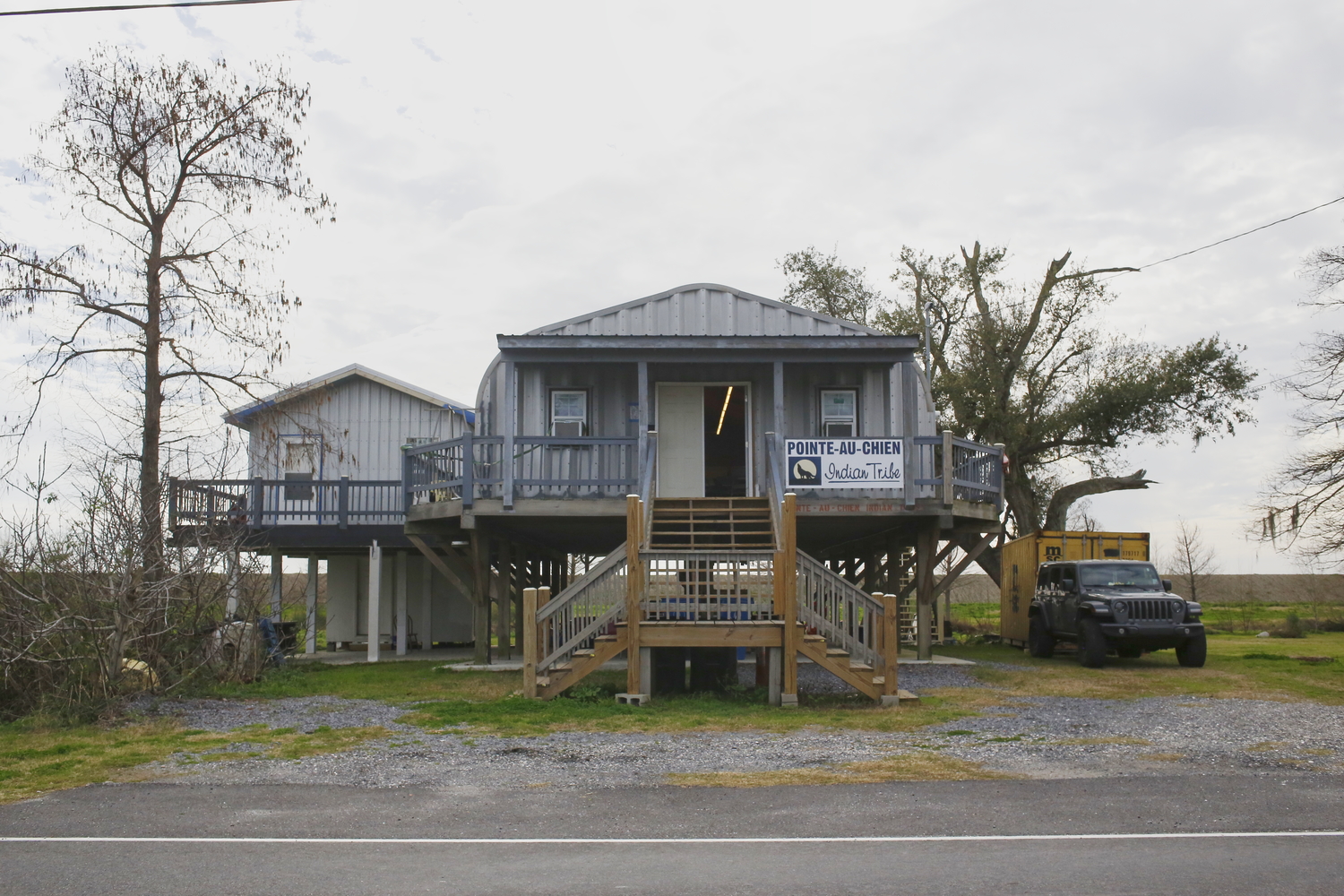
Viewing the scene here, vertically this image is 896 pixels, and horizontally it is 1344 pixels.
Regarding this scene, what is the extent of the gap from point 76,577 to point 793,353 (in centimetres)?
1025

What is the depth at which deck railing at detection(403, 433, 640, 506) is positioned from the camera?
57.8 feet

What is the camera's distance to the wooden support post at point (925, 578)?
18758 millimetres

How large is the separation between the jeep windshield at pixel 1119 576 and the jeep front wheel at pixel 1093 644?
1043 mm

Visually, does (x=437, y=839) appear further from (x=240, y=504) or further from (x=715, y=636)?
(x=240, y=504)

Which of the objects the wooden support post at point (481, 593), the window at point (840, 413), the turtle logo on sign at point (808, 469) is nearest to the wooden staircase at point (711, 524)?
the turtle logo on sign at point (808, 469)

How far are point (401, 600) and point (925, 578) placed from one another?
12.1 m

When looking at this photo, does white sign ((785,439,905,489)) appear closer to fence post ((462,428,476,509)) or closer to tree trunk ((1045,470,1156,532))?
fence post ((462,428,476,509))

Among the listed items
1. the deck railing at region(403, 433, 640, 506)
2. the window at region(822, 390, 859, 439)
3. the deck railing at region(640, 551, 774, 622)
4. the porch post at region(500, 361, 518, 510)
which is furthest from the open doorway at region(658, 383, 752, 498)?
the deck railing at region(640, 551, 774, 622)

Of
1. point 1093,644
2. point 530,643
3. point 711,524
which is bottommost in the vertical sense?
point 1093,644

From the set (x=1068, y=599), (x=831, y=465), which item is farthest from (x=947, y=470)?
(x=1068, y=599)

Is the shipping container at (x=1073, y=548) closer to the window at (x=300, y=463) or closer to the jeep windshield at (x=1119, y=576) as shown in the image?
the jeep windshield at (x=1119, y=576)

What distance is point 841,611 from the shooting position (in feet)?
46.3

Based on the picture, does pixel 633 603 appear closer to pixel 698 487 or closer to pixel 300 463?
pixel 698 487

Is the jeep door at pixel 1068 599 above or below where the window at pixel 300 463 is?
below
